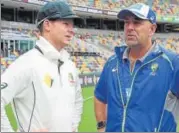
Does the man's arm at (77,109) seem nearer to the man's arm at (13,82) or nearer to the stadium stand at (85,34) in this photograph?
the man's arm at (13,82)

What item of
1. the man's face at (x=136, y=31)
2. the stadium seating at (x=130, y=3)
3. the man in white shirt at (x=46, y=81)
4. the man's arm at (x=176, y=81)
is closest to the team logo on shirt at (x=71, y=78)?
the man in white shirt at (x=46, y=81)

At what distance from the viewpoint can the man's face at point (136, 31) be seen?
2.84 m

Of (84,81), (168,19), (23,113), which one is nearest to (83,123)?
(23,113)

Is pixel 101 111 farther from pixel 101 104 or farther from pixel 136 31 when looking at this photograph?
pixel 136 31

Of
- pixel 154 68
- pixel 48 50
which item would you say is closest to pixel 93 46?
pixel 154 68

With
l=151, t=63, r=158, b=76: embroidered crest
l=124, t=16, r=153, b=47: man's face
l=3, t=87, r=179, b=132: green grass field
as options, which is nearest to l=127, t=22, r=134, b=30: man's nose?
l=124, t=16, r=153, b=47: man's face

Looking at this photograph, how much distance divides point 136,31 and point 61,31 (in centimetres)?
56

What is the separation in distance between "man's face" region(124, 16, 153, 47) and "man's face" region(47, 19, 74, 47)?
438mm

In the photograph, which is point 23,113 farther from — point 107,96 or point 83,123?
point 83,123

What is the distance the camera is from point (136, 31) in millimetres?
2840

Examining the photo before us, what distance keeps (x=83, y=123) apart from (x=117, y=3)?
23.2m

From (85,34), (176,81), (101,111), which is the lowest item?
(85,34)

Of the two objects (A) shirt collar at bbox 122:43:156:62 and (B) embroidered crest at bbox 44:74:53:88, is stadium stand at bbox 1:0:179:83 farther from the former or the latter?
(B) embroidered crest at bbox 44:74:53:88

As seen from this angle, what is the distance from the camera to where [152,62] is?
9.23 feet
